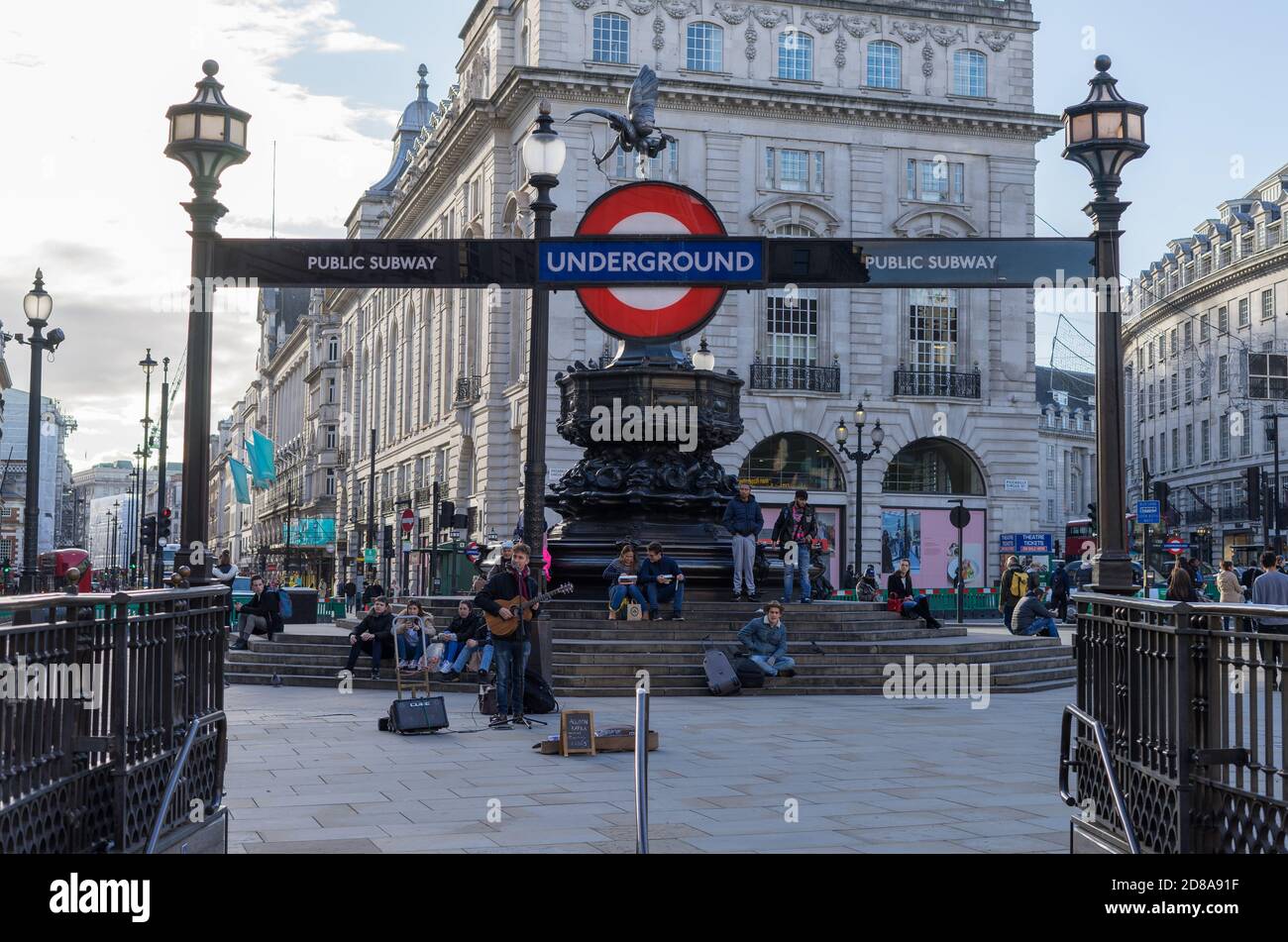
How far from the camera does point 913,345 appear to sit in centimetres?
5328

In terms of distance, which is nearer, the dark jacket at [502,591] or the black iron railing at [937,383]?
the dark jacket at [502,591]

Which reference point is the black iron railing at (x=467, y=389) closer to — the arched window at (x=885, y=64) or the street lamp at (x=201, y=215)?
the arched window at (x=885, y=64)

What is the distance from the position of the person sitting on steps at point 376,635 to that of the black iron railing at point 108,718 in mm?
12851

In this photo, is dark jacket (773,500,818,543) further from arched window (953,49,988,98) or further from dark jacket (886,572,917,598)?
arched window (953,49,988,98)

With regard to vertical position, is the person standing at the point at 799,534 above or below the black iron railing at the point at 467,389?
below

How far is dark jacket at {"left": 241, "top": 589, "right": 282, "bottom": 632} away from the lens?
22906mm

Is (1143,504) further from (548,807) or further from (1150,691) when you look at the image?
(1150,691)

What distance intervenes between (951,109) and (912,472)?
13.4 meters

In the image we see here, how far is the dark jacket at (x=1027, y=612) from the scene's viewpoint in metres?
25.1

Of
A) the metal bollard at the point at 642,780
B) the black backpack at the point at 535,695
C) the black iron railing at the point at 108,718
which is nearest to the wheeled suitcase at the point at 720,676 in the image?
the black backpack at the point at 535,695

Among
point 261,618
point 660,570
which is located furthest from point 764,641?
point 261,618

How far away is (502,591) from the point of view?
46.8 ft

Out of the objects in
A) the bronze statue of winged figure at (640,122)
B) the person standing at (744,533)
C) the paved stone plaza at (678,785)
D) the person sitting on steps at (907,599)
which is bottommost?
the paved stone plaza at (678,785)
